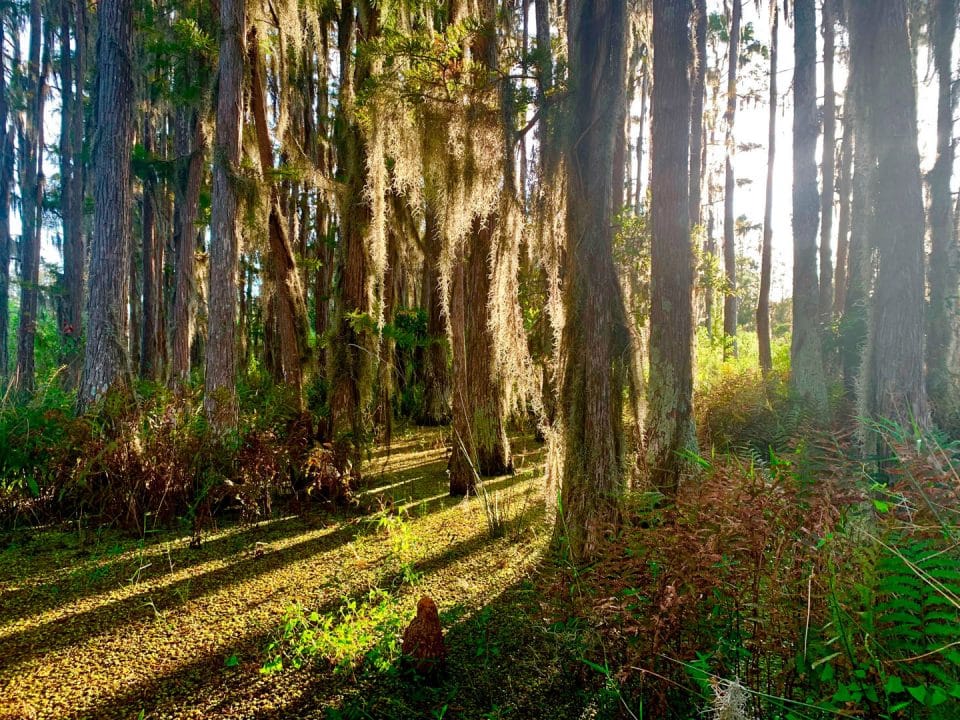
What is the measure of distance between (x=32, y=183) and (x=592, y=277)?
2195 cm

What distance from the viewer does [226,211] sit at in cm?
474

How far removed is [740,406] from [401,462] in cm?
446

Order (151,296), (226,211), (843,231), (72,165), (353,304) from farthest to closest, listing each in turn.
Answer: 1. (843,231)
2. (72,165)
3. (151,296)
4. (353,304)
5. (226,211)

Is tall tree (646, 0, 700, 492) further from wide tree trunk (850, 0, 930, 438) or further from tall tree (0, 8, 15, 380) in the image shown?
tall tree (0, 8, 15, 380)

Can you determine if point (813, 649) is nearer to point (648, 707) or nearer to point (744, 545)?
point (744, 545)

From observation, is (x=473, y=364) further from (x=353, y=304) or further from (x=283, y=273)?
(x=283, y=273)

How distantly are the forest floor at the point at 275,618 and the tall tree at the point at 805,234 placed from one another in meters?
4.53

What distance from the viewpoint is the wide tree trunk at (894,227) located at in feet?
12.8

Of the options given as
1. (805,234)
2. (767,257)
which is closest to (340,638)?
(805,234)

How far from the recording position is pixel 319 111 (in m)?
7.76

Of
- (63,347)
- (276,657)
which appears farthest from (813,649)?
(63,347)

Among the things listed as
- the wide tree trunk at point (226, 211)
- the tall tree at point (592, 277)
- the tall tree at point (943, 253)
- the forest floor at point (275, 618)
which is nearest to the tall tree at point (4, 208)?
the wide tree trunk at point (226, 211)

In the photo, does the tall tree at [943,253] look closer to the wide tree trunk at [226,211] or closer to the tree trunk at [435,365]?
the tree trunk at [435,365]

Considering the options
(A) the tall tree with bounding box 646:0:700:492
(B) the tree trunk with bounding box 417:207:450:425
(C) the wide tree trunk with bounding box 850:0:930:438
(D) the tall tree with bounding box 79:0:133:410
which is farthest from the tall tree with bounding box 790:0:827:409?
(D) the tall tree with bounding box 79:0:133:410
